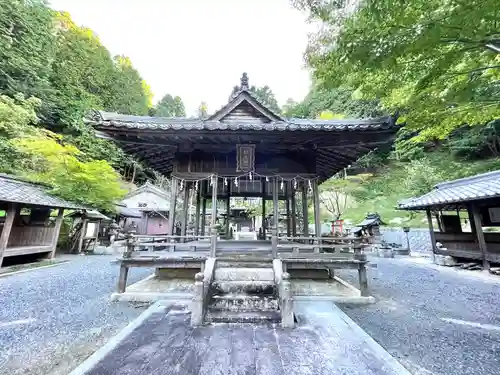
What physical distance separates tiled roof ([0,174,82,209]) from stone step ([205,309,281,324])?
900 centimetres

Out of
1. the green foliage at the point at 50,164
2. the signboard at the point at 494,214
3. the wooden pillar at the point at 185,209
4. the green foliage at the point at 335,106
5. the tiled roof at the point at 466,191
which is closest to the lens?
the wooden pillar at the point at 185,209

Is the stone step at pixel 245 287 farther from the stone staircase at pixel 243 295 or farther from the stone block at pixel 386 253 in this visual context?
the stone block at pixel 386 253

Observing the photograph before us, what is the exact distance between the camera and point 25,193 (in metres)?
9.80

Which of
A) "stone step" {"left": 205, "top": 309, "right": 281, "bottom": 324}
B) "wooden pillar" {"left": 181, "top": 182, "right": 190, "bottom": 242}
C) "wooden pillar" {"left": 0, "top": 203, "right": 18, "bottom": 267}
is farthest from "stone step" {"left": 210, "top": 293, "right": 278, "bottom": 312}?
"wooden pillar" {"left": 0, "top": 203, "right": 18, "bottom": 267}

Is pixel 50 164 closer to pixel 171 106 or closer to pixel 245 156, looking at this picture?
pixel 245 156

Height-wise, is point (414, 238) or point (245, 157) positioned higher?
point (245, 157)

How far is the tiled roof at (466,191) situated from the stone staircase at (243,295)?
866 cm

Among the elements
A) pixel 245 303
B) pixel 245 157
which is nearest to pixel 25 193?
pixel 245 157

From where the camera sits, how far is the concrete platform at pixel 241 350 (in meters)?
2.73

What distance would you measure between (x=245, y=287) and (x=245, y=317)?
0.72m

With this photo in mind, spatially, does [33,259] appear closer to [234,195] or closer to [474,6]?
[234,195]

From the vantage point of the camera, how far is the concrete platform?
2734 millimetres

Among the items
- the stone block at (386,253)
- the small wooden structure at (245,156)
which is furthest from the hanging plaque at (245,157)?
the stone block at (386,253)

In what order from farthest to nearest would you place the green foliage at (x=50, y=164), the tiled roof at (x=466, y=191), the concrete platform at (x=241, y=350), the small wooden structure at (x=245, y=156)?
the green foliage at (x=50, y=164) → the tiled roof at (x=466, y=191) → the small wooden structure at (x=245, y=156) → the concrete platform at (x=241, y=350)
